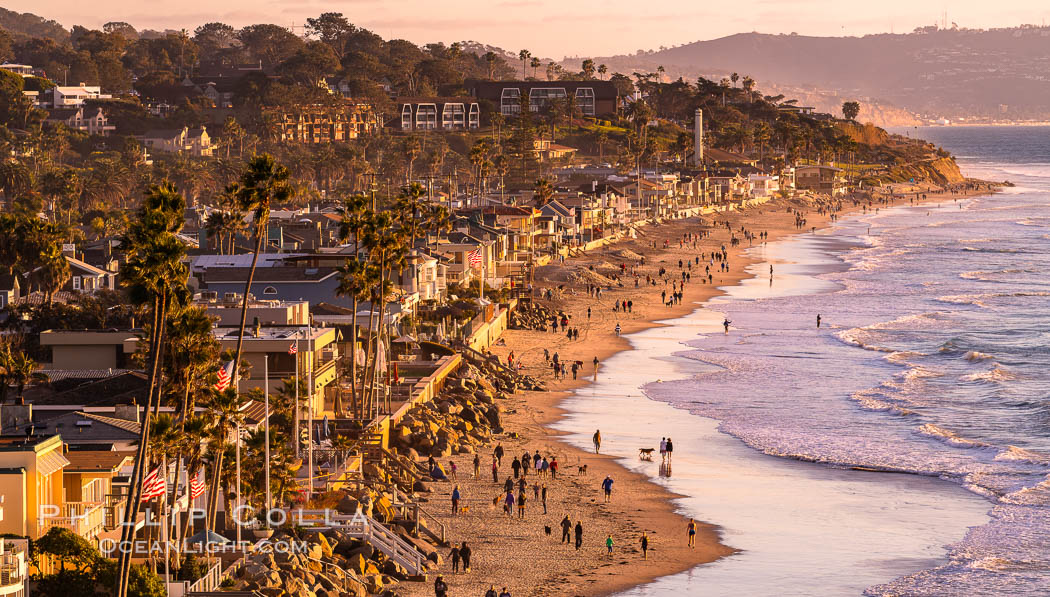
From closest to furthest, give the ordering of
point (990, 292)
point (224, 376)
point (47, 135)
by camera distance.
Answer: point (224, 376) < point (990, 292) < point (47, 135)

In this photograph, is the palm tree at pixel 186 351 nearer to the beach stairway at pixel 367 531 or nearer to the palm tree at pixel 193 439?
the palm tree at pixel 193 439

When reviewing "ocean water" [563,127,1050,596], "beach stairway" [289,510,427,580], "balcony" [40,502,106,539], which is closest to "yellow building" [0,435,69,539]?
"balcony" [40,502,106,539]

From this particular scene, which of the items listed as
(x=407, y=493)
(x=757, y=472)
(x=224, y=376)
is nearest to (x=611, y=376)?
(x=757, y=472)

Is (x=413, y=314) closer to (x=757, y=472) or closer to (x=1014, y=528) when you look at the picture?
(x=757, y=472)

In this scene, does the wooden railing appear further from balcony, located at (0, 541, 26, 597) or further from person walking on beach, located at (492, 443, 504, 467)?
person walking on beach, located at (492, 443, 504, 467)

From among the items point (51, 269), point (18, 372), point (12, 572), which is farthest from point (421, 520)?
point (51, 269)

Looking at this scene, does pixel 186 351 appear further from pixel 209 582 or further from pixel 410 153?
pixel 410 153
